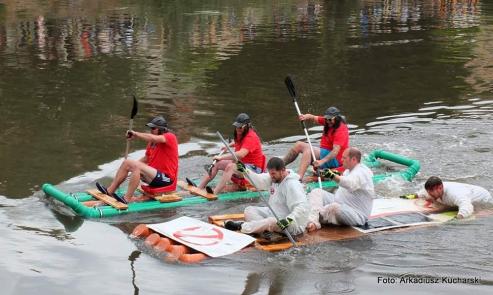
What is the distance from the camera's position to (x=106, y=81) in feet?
91.8

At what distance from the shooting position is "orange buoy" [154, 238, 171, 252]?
12430 millimetres

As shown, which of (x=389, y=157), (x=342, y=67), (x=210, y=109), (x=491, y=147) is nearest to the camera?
(x=389, y=157)

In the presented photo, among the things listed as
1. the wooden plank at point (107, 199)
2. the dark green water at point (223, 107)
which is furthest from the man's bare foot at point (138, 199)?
the dark green water at point (223, 107)

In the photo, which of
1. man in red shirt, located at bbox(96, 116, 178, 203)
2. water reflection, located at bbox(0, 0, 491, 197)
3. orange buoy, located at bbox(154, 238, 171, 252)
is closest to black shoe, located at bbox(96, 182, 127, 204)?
man in red shirt, located at bbox(96, 116, 178, 203)

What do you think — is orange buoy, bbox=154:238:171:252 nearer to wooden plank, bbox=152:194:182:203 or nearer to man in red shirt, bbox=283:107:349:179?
wooden plank, bbox=152:194:182:203

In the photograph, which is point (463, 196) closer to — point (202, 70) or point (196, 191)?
point (196, 191)

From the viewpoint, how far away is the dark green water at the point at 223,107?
12.0 metres

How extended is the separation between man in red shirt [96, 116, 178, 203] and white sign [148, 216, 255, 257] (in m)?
2.05

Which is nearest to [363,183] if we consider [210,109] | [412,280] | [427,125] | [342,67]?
[412,280]

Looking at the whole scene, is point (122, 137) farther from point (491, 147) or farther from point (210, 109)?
point (491, 147)

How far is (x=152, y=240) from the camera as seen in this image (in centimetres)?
1276

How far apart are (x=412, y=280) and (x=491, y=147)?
9.29m

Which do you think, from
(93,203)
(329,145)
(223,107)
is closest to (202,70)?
(223,107)

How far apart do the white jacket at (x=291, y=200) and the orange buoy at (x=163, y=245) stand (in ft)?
5.67
